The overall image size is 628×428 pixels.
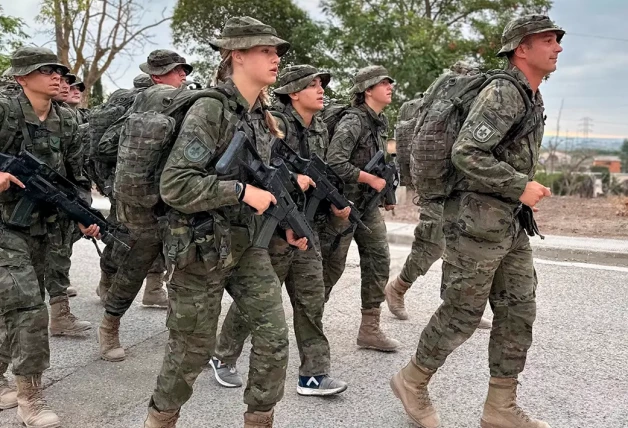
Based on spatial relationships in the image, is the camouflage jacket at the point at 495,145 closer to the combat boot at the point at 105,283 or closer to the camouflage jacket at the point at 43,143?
the camouflage jacket at the point at 43,143

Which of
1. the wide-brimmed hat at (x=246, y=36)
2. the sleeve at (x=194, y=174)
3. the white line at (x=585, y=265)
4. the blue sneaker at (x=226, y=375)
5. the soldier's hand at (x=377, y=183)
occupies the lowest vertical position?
the blue sneaker at (x=226, y=375)

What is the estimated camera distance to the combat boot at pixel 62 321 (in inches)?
191

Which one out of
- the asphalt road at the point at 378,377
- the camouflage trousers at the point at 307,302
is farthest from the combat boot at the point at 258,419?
the camouflage trousers at the point at 307,302

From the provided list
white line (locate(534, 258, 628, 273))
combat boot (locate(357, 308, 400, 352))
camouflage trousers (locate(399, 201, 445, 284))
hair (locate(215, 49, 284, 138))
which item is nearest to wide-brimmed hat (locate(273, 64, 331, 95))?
hair (locate(215, 49, 284, 138))

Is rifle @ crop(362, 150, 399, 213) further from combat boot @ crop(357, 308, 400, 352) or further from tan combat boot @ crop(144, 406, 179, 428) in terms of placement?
tan combat boot @ crop(144, 406, 179, 428)

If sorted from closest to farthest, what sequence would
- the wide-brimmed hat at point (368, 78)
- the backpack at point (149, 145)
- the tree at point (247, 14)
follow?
the backpack at point (149, 145) → the wide-brimmed hat at point (368, 78) → the tree at point (247, 14)

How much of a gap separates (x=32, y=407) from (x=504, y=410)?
247cm

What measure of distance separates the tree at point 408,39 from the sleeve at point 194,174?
361 inches

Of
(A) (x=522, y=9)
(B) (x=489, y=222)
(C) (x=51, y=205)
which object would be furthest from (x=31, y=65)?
(A) (x=522, y=9)

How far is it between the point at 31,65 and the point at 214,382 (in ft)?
7.13

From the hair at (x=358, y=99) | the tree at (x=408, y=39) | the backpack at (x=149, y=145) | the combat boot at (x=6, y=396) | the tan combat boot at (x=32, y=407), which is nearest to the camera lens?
the backpack at (x=149, y=145)

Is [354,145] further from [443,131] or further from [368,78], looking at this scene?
[443,131]

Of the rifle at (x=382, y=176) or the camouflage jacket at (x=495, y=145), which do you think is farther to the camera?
the rifle at (x=382, y=176)

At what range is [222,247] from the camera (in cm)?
267
